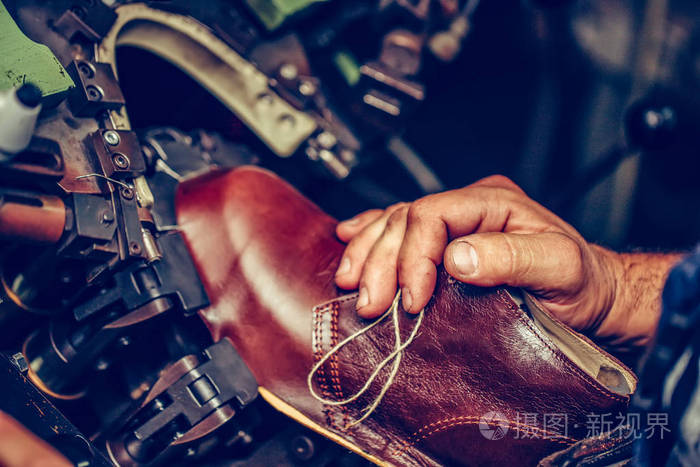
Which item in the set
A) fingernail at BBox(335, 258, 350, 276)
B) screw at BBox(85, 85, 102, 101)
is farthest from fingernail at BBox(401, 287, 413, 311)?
screw at BBox(85, 85, 102, 101)

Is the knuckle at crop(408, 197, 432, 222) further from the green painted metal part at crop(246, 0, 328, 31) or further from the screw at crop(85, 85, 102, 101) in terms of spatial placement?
the green painted metal part at crop(246, 0, 328, 31)

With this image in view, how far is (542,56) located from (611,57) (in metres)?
0.36

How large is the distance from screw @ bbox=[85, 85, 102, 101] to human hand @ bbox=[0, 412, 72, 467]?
448 mm

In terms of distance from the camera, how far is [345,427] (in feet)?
2.49

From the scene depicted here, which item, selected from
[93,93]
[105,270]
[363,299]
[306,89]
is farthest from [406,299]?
[306,89]

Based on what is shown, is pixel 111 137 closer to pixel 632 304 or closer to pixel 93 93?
pixel 93 93

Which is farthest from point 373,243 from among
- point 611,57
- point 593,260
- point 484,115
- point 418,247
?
point 611,57

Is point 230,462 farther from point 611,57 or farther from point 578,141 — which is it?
point 611,57

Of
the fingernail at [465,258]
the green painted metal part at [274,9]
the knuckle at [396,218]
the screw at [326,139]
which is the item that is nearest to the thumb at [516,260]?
the fingernail at [465,258]

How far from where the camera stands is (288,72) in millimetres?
1149

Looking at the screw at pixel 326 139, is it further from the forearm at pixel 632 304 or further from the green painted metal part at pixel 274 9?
the forearm at pixel 632 304

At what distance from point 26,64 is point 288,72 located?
0.58 m

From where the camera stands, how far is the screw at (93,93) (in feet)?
2.38

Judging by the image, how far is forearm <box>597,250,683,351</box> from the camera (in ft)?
2.93
